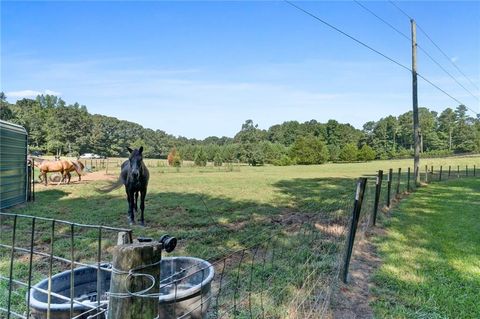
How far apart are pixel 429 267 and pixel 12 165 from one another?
34.2 feet

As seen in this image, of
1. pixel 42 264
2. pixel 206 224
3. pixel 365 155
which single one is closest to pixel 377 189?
pixel 206 224

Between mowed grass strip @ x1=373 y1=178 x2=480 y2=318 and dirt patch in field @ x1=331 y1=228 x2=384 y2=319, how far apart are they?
105mm

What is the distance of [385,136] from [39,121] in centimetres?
7065

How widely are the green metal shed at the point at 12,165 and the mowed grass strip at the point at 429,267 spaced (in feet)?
30.3

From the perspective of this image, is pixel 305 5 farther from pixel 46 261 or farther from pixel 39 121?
pixel 39 121

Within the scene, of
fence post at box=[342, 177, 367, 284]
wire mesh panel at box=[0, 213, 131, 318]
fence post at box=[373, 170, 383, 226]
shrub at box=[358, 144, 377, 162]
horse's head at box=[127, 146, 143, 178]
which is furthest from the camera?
shrub at box=[358, 144, 377, 162]

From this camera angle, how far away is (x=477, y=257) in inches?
198

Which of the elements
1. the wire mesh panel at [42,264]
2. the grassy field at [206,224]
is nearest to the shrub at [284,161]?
the grassy field at [206,224]

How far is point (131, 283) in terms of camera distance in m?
1.32

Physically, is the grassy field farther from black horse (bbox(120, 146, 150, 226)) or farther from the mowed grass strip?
the mowed grass strip

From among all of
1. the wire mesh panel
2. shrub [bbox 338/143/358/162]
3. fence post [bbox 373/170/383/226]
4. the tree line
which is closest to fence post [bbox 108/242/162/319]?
the wire mesh panel

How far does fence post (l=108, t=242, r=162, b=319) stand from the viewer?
1.31m

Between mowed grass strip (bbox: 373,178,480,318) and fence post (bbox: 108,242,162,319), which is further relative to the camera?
mowed grass strip (bbox: 373,178,480,318)

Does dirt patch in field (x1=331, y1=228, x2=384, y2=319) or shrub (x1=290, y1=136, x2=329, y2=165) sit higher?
shrub (x1=290, y1=136, x2=329, y2=165)
